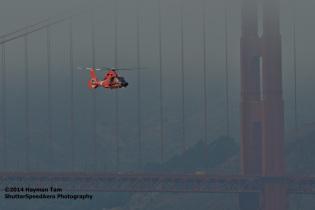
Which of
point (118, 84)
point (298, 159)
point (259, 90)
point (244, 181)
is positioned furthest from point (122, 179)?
point (298, 159)

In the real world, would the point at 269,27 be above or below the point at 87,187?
above

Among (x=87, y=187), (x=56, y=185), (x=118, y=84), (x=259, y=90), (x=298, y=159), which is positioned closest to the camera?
(x=118, y=84)

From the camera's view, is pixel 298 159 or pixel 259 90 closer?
pixel 259 90

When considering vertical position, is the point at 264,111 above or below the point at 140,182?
above

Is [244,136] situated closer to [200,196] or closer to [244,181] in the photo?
[244,181]

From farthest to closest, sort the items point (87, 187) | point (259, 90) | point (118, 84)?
point (259, 90) < point (87, 187) < point (118, 84)

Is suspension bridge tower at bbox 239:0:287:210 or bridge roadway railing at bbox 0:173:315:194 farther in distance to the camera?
suspension bridge tower at bbox 239:0:287:210

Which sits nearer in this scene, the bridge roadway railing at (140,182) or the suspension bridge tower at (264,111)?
the bridge roadway railing at (140,182)

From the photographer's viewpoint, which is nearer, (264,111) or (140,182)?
(140,182)
